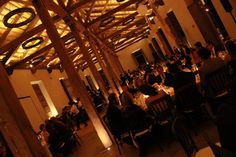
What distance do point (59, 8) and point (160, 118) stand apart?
4214 millimetres

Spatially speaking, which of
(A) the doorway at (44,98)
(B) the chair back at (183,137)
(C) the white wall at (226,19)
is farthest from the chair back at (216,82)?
(A) the doorway at (44,98)

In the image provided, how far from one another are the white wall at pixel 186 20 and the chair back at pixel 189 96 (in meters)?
8.32

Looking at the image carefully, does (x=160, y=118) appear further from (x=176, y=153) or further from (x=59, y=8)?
(x=59, y=8)

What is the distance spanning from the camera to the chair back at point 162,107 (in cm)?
545

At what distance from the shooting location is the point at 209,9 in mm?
12156

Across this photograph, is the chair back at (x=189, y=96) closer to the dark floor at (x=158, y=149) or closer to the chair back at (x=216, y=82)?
the chair back at (x=216, y=82)

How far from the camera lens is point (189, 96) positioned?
202 inches

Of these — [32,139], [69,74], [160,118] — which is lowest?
[160,118]

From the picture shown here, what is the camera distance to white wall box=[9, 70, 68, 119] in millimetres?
13469

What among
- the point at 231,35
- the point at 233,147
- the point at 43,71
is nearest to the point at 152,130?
the point at 233,147

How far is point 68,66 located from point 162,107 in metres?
2.74

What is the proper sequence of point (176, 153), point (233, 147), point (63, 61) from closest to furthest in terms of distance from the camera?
1. point (233, 147)
2. point (176, 153)
3. point (63, 61)

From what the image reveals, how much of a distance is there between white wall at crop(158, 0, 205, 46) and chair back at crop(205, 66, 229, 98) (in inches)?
332

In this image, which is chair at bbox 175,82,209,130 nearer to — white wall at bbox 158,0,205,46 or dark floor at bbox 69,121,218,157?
dark floor at bbox 69,121,218,157
